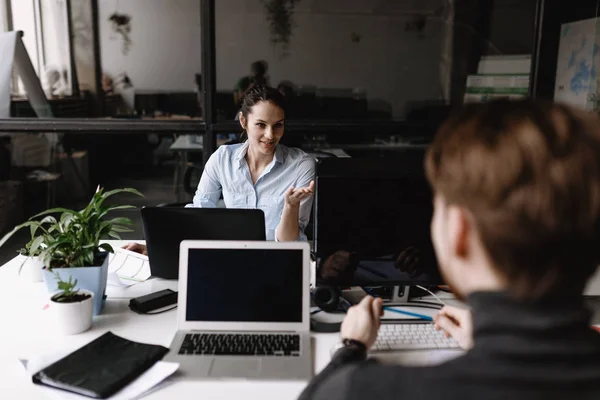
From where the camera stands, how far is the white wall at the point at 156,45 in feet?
13.5

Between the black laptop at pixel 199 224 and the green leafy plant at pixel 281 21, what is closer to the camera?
the black laptop at pixel 199 224

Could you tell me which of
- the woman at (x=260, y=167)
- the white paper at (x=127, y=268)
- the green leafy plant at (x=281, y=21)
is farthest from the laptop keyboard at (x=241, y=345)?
the green leafy plant at (x=281, y=21)

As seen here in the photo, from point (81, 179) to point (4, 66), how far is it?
1004 mm

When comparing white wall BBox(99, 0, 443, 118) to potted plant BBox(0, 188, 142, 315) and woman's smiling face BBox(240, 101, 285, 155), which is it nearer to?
woman's smiling face BBox(240, 101, 285, 155)

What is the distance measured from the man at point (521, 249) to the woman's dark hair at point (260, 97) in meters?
1.70

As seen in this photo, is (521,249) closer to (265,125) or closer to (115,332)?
(115,332)

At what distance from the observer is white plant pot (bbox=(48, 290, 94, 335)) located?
4.51 feet

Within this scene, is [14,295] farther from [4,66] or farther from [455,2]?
[455,2]

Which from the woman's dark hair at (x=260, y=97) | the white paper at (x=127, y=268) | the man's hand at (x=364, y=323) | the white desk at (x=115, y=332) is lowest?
the white desk at (x=115, y=332)

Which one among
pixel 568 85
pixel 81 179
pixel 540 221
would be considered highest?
pixel 568 85

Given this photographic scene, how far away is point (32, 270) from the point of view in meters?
1.76

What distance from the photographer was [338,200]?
1.49 m

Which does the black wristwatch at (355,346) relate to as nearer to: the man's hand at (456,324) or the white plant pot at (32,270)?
the man's hand at (456,324)

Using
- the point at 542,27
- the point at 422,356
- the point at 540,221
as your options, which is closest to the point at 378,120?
the point at 542,27
